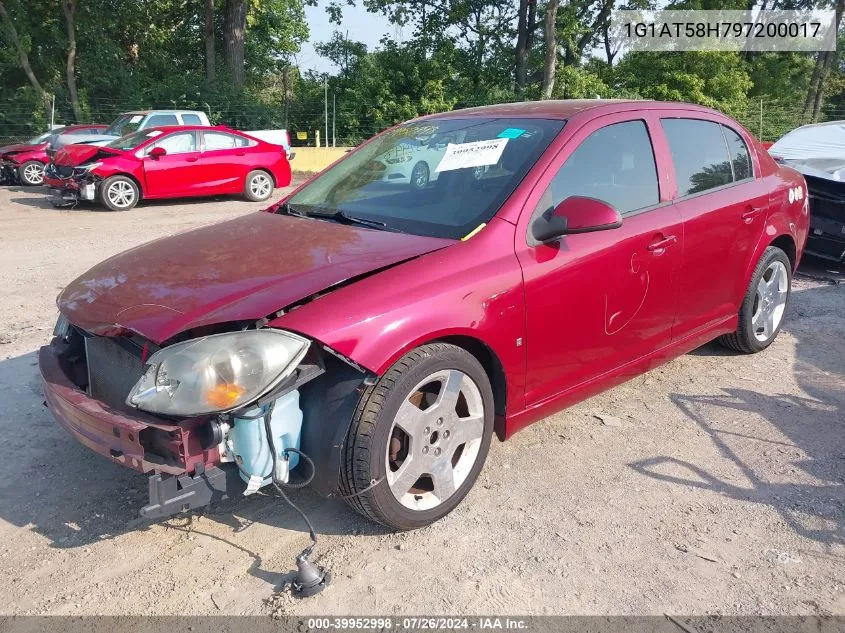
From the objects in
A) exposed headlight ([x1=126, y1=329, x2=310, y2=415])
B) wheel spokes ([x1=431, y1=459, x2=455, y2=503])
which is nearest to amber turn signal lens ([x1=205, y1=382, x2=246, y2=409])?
exposed headlight ([x1=126, y1=329, x2=310, y2=415])

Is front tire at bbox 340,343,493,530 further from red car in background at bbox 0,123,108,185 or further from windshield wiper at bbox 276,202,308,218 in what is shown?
red car in background at bbox 0,123,108,185

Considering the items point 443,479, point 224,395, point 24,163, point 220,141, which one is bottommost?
point 443,479

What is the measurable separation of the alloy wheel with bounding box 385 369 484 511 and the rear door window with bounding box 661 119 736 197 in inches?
75.0

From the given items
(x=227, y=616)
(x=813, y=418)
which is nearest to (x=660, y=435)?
(x=813, y=418)

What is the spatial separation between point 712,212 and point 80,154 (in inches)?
465

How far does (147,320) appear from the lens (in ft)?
8.71

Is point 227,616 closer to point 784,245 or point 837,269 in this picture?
point 784,245

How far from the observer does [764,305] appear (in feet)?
16.3

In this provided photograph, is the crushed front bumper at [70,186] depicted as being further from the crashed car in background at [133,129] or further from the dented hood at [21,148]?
the dented hood at [21,148]

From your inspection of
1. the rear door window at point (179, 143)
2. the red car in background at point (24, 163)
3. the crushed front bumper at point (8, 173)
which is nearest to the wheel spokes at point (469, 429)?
the rear door window at point (179, 143)

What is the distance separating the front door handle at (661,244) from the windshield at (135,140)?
448 inches

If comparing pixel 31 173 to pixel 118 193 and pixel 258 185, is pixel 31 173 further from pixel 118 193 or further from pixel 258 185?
pixel 258 185

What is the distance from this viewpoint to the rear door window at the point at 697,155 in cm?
407

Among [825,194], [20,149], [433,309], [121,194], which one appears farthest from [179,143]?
[433,309]
